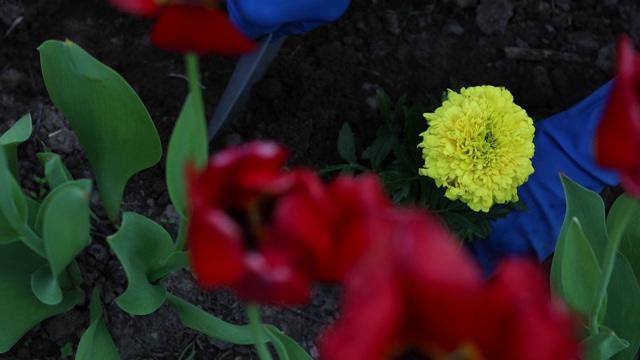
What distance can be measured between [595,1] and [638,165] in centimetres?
159

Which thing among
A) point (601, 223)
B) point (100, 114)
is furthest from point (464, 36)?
point (100, 114)

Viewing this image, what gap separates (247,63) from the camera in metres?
1.42

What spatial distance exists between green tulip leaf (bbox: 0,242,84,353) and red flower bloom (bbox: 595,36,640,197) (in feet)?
2.82

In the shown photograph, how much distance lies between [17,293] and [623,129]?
90 cm

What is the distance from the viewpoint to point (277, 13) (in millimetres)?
1310

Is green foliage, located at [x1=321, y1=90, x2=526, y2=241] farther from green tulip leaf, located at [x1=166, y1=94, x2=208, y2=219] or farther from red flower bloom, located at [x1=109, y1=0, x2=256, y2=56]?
red flower bloom, located at [x1=109, y1=0, x2=256, y2=56]

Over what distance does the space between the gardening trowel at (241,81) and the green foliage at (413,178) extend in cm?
22

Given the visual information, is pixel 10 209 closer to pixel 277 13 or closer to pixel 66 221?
pixel 66 221

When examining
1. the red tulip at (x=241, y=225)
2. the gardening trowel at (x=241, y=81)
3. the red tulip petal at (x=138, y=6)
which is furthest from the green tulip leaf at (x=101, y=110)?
the red tulip at (x=241, y=225)

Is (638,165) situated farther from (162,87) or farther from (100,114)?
(162,87)

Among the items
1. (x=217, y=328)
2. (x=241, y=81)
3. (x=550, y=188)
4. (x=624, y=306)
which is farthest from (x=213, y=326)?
(x=550, y=188)

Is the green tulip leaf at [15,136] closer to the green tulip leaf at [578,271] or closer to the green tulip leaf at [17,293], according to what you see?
the green tulip leaf at [17,293]

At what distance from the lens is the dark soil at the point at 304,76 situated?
1424 mm

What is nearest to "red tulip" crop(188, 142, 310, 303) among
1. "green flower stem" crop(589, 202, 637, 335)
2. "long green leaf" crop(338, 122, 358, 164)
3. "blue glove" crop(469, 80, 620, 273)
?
"green flower stem" crop(589, 202, 637, 335)
